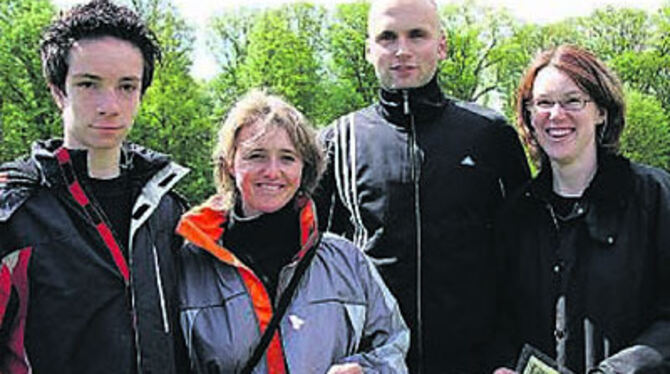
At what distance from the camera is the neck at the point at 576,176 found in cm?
444

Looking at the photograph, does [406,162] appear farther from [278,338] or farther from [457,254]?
[278,338]

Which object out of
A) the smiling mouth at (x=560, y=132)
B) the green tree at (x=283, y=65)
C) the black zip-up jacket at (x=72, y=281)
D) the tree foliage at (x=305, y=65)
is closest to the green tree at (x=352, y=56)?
the tree foliage at (x=305, y=65)

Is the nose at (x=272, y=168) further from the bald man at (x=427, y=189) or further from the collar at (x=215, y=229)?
the bald man at (x=427, y=189)

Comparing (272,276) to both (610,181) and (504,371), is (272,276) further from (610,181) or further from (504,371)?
(610,181)

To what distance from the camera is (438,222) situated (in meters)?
4.90

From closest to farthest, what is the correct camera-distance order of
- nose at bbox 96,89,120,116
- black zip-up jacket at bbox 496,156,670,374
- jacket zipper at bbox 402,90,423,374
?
nose at bbox 96,89,120,116, black zip-up jacket at bbox 496,156,670,374, jacket zipper at bbox 402,90,423,374

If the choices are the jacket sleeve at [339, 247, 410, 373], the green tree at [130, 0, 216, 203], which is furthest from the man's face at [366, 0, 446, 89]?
the green tree at [130, 0, 216, 203]

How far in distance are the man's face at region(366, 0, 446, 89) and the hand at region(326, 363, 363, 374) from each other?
1965 mm

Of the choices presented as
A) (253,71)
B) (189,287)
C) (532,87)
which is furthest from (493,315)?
(253,71)

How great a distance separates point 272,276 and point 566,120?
177 centimetres

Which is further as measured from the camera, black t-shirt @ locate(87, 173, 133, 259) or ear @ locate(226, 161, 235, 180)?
ear @ locate(226, 161, 235, 180)

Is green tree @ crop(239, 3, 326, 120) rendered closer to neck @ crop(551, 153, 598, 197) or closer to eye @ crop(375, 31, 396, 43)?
eye @ crop(375, 31, 396, 43)

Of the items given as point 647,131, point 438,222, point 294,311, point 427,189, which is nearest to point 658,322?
point 438,222

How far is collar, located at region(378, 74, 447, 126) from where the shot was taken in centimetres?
513
